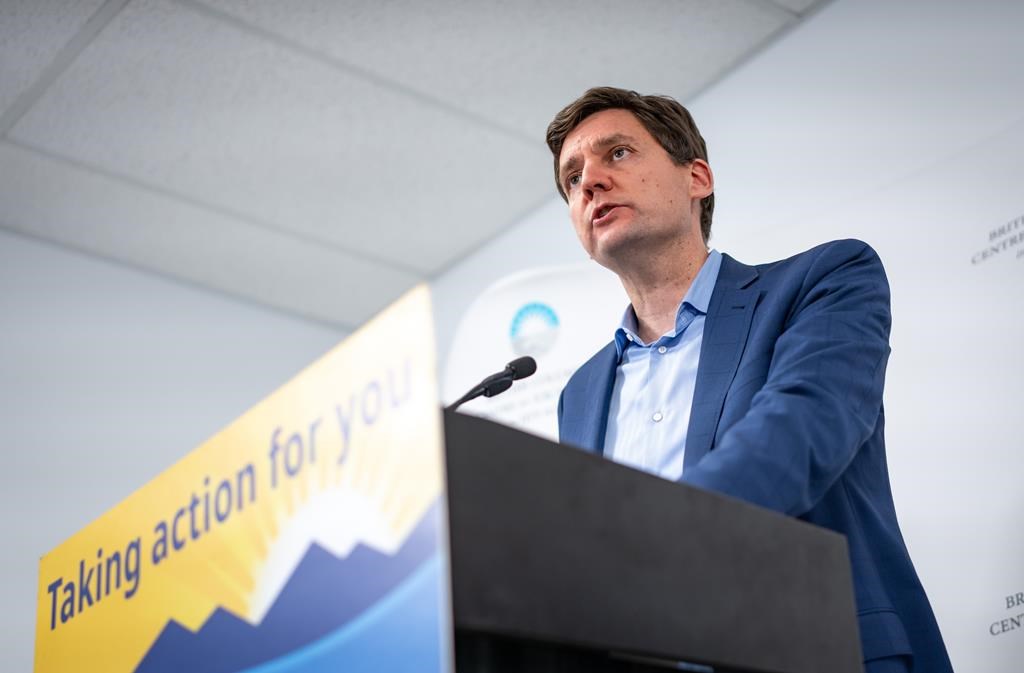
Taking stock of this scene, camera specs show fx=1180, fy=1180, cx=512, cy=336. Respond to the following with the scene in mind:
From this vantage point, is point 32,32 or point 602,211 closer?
point 602,211

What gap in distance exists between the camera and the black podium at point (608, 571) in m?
0.80

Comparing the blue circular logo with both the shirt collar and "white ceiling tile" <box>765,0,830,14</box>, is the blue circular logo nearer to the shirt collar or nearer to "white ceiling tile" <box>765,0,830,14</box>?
"white ceiling tile" <box>765,0,830,14</box>

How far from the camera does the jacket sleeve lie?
1090 millimetres

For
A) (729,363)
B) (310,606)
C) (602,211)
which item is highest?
(602,211)

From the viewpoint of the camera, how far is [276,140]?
3.46m

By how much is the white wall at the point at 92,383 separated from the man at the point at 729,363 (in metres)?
2.22

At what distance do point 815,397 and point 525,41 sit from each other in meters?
2.08

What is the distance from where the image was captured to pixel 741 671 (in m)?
0.95

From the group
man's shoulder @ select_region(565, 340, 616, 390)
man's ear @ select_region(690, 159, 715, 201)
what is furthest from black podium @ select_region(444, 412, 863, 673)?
man's ear @ select_region(690, 159, 715, 201)

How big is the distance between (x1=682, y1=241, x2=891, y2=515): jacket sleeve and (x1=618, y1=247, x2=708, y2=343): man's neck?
0.41m

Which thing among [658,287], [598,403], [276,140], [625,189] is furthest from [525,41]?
[598,403]

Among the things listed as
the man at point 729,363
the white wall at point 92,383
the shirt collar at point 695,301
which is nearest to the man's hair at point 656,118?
the man at point 729,363

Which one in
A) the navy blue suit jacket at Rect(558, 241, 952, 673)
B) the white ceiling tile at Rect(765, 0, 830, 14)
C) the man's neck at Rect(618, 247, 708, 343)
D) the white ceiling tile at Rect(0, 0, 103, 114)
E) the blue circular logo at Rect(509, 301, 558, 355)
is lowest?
the navy blue suit jacket at Rect(558, 241, 952, 673)

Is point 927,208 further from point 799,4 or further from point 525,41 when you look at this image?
point 525,41
